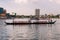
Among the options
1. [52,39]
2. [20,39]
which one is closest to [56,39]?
[52,39]

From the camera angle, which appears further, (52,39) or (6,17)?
(6,17)

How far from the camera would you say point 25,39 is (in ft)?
90.2

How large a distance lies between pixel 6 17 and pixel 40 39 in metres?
131

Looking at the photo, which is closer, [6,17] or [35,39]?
[35,39]

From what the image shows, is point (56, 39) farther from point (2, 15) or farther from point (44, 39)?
point (2, 15)

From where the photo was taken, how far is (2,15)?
152500 millimetres

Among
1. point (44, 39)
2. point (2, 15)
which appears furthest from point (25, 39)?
point (2, 15)

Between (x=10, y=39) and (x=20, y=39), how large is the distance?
3.82 feet

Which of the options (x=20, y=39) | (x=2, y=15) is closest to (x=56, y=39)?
(x=20, y=39)

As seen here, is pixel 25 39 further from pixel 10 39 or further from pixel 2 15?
pixel 2 15

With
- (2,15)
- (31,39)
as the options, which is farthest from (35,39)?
(2,15)

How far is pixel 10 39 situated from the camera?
27.1m

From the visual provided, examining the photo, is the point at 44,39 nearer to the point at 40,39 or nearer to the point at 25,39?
the point at 40,39

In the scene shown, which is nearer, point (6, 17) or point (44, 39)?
Answer: point (44, 39)
